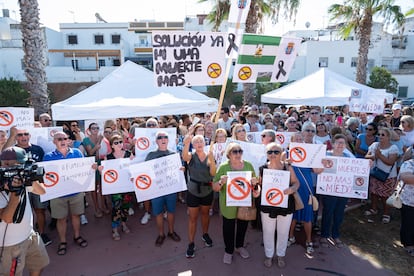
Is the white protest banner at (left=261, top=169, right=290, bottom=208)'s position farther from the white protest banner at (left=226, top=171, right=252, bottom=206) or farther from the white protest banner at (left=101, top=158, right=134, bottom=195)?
the white protest banner at (left=101, top=158, right=134, bottom=195)

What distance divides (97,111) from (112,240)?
2.62m

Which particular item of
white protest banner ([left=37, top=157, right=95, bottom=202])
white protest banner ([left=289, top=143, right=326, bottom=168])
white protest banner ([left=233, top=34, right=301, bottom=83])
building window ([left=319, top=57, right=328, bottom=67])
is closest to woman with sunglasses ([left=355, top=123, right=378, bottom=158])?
white protest banner ([left=233, top=34, right=301, bottom=83])

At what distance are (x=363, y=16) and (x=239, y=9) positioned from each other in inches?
515

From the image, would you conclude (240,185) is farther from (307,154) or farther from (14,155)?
(14,155)

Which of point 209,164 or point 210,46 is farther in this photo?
point 210,46

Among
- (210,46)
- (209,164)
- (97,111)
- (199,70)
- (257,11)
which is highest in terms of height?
(257,11)

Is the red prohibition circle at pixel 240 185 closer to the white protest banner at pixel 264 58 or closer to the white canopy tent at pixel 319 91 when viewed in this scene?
the white protest banner at pixel 264 58

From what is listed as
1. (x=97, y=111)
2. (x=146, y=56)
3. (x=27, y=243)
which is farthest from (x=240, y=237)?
(x=146, y=56)

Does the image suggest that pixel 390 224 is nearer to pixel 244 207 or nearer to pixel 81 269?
pixel 244 207

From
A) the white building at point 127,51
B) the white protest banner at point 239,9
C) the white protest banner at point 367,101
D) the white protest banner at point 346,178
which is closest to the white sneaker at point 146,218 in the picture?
the white protest banner at point 346,178

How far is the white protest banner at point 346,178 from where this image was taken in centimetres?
423

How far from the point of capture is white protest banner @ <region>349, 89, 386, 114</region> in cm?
797

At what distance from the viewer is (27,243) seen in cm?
295

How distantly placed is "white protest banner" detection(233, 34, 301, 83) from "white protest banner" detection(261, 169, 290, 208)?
206cm
